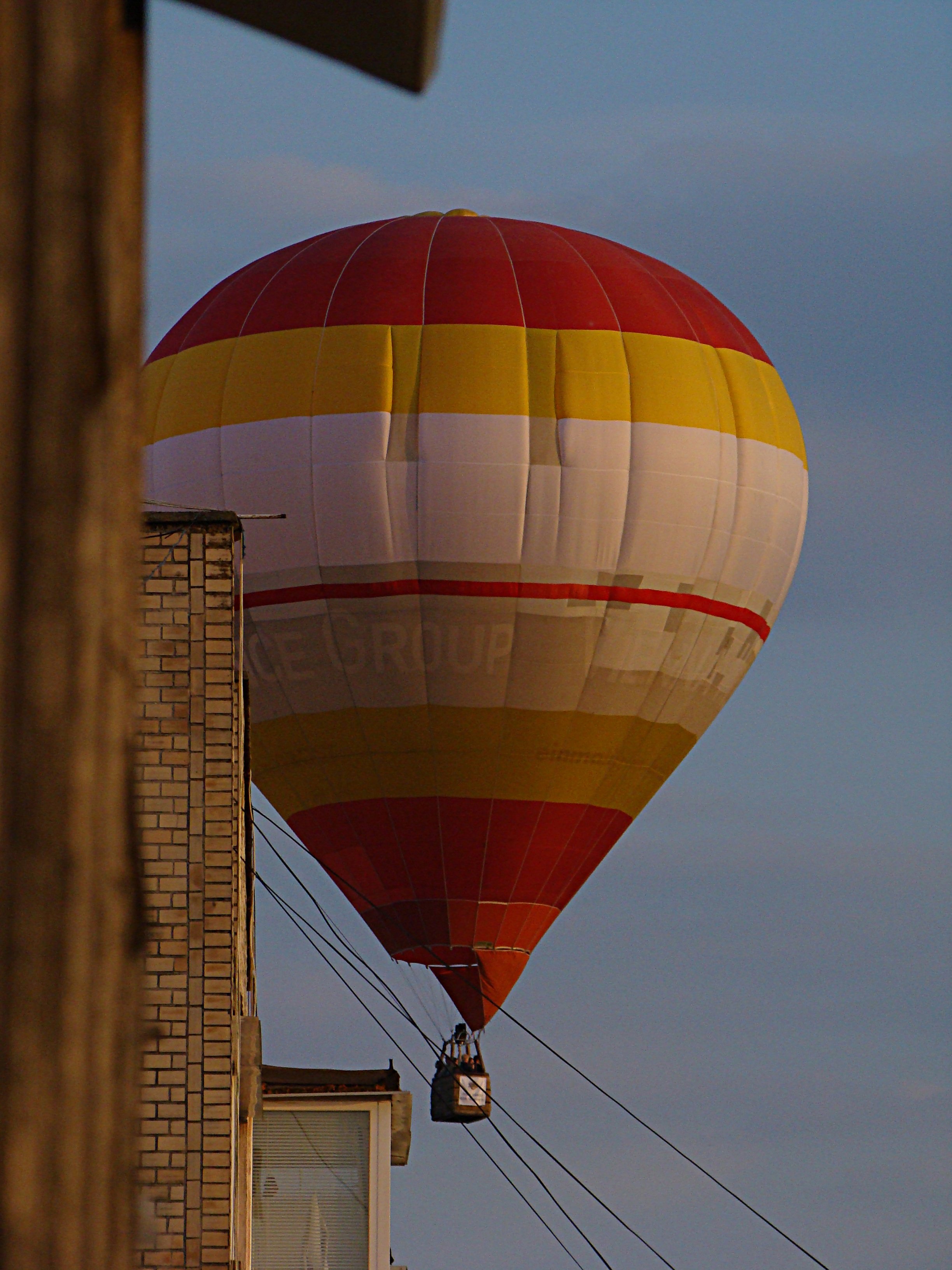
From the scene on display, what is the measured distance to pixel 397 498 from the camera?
1016 inches

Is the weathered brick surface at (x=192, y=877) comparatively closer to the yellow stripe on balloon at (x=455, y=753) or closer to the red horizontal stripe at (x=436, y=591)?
the red horizontal stripe at (x=436, y=591)

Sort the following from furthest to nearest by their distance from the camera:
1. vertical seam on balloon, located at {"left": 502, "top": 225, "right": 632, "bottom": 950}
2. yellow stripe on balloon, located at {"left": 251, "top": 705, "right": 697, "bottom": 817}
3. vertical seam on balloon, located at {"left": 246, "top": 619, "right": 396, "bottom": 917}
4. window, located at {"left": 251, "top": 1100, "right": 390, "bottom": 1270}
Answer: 1. yellow stripe on balloon, located at {"left": 251, "top": 705, "right": 697, "bottom": 817}
2. vertical seam on balloon, located at {"left": 246, "top": 619, "right": 396, "bottom": 917}
3. vertical seam on balloon, located at {"left": 502, "top": 225, "right": 632, "bottom": 950}
4. window, located at {"left": 251, "top": 1100, "right": 390, "bottom": 1270}

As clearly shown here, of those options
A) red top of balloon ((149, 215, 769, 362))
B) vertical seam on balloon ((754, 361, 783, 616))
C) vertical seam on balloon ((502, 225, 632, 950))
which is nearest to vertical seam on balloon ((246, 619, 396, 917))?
vertical seam on balloon ((502, 225, 632, 950))

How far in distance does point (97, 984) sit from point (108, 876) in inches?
2.5

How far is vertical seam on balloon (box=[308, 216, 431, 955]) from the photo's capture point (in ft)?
85.8

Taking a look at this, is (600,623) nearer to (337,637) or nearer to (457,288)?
(337,637)

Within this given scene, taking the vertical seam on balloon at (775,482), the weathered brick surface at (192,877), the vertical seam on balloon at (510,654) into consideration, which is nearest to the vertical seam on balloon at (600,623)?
the vertical seam on balloon at (510,654)

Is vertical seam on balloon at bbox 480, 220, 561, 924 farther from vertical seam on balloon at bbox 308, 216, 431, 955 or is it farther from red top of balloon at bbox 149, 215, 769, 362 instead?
vertical seam on balloon at bbox 308, 216, 431, 955

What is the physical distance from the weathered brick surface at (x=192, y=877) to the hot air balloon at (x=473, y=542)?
11.3 meters

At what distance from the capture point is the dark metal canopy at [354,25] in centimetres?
133

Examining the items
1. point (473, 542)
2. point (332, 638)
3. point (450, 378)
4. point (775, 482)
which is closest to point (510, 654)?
point (473, 542)

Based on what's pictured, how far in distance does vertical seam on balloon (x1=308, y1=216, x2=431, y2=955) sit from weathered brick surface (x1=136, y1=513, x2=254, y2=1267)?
37.1 ft

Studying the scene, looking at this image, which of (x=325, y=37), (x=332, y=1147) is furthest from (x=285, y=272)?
(x=325, y=37)

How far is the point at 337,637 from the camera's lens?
26.4m
